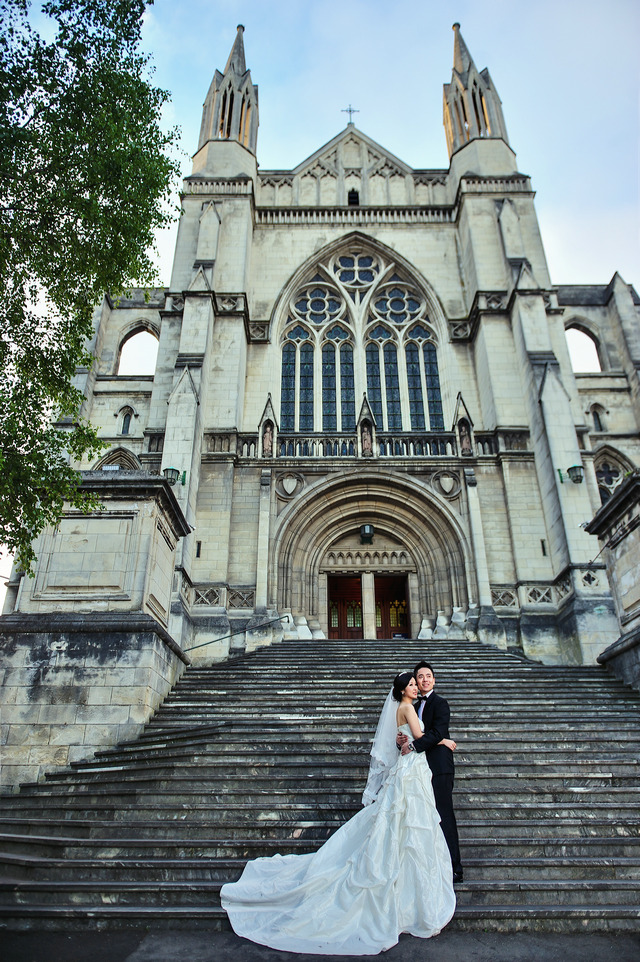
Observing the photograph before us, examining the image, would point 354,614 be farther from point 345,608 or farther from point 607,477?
point 607,477

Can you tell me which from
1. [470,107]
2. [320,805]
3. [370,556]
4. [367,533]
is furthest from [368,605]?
[470,107]

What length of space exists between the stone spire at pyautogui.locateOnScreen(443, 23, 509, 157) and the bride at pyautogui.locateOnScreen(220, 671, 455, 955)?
22350 mm

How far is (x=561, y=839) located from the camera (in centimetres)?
507

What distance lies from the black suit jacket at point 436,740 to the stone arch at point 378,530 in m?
10.6

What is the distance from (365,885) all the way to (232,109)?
79.6ft

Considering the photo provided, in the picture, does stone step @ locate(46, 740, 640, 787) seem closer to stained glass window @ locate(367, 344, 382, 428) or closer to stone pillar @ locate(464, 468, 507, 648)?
stone pillar @ locate(464, 468, 507, 648)

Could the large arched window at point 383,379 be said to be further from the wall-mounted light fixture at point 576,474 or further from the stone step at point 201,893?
the stone step at point 201,893

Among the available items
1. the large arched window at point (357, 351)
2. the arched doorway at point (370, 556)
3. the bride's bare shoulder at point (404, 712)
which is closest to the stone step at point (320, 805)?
the bride's bare shoulder at point (404, 712)

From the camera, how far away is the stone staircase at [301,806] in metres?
4.45

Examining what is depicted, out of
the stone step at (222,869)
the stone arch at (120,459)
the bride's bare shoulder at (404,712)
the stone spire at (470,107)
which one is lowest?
the stone step at (222,869)

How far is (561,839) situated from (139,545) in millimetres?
5965

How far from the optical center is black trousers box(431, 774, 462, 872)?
4273 millimetres

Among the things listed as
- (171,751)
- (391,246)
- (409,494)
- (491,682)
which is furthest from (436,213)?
(171,751)

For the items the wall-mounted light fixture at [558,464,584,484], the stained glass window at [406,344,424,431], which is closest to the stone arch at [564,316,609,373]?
the stained glass window at [406,344,424,431]
